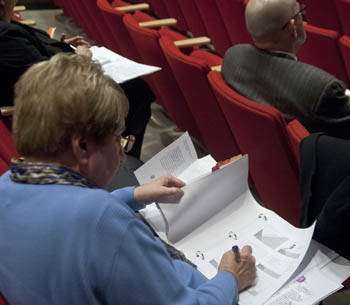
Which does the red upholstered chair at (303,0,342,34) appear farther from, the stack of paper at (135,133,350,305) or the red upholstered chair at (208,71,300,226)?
the stack of paper at (135,133,350,305)

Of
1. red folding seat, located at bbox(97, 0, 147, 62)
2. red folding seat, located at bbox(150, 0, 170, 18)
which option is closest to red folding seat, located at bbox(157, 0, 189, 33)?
red folding seat, located at bbox(150, 0, 170, 18)

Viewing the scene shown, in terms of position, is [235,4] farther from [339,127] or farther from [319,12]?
[339,127]

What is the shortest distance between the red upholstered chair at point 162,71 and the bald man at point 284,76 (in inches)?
14.9

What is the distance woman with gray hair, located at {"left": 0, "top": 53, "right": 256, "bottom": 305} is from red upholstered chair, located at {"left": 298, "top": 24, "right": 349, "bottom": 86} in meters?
1.15

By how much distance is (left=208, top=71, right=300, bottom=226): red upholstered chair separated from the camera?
36.3 inches

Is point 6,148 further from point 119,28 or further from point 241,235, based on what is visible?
Answer: point 119,28

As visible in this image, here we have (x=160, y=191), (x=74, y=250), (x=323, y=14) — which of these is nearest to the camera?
(x=74, y=250)

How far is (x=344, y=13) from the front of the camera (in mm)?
1693

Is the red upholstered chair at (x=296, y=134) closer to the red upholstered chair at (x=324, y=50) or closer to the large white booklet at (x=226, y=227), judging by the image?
the large white booklet at (x=226, y=227)

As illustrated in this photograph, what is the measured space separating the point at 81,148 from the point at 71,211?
3.4 inches

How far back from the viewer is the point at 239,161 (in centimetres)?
78

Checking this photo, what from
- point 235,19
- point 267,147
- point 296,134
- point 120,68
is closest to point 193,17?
point 235,19

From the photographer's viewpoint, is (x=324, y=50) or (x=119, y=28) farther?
(x=119, y=28)

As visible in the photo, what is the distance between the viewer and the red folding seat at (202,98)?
1.25 metres
